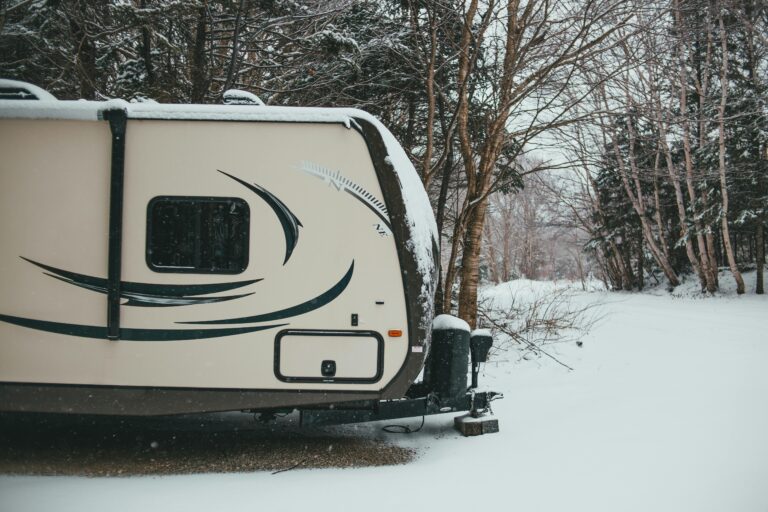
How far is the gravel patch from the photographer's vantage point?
4.10m

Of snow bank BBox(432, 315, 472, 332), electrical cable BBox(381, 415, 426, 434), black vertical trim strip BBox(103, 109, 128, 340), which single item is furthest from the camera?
electrical cable BBox(381, 415, 426, 434)

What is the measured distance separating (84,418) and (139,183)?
2552 mm

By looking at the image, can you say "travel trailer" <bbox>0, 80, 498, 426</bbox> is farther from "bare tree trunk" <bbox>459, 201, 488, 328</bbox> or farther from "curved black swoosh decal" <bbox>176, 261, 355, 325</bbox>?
"bare tree trunk" <bbox>459, 201, 488, 328</bbox>

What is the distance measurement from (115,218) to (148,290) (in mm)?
610

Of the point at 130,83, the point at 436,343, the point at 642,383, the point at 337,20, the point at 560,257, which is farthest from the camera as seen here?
the point at 560,257

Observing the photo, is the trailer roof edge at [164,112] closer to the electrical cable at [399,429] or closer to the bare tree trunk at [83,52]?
the electrical cable at [399,429]

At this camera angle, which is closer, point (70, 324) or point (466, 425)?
point (70, 324)

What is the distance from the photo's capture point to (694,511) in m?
3.50

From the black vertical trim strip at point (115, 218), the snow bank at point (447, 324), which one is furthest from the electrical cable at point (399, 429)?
the black vertical trim strip at point (115, 218)

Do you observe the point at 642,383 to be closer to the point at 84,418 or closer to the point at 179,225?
the point at 179,225

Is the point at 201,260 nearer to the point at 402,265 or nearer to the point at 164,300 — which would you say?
the point at 164,300

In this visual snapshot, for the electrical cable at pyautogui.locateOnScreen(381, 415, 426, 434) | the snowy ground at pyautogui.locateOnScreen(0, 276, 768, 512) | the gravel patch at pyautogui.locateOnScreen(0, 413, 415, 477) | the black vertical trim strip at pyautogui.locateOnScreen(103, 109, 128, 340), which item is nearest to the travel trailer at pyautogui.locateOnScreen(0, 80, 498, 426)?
the black vertical trim strip at pyautogui.locateOnScreen(103, 109, 128, 340)

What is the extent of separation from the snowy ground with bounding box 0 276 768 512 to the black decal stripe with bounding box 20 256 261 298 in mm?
1379

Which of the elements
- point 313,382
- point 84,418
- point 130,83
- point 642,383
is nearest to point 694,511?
point 313,382
